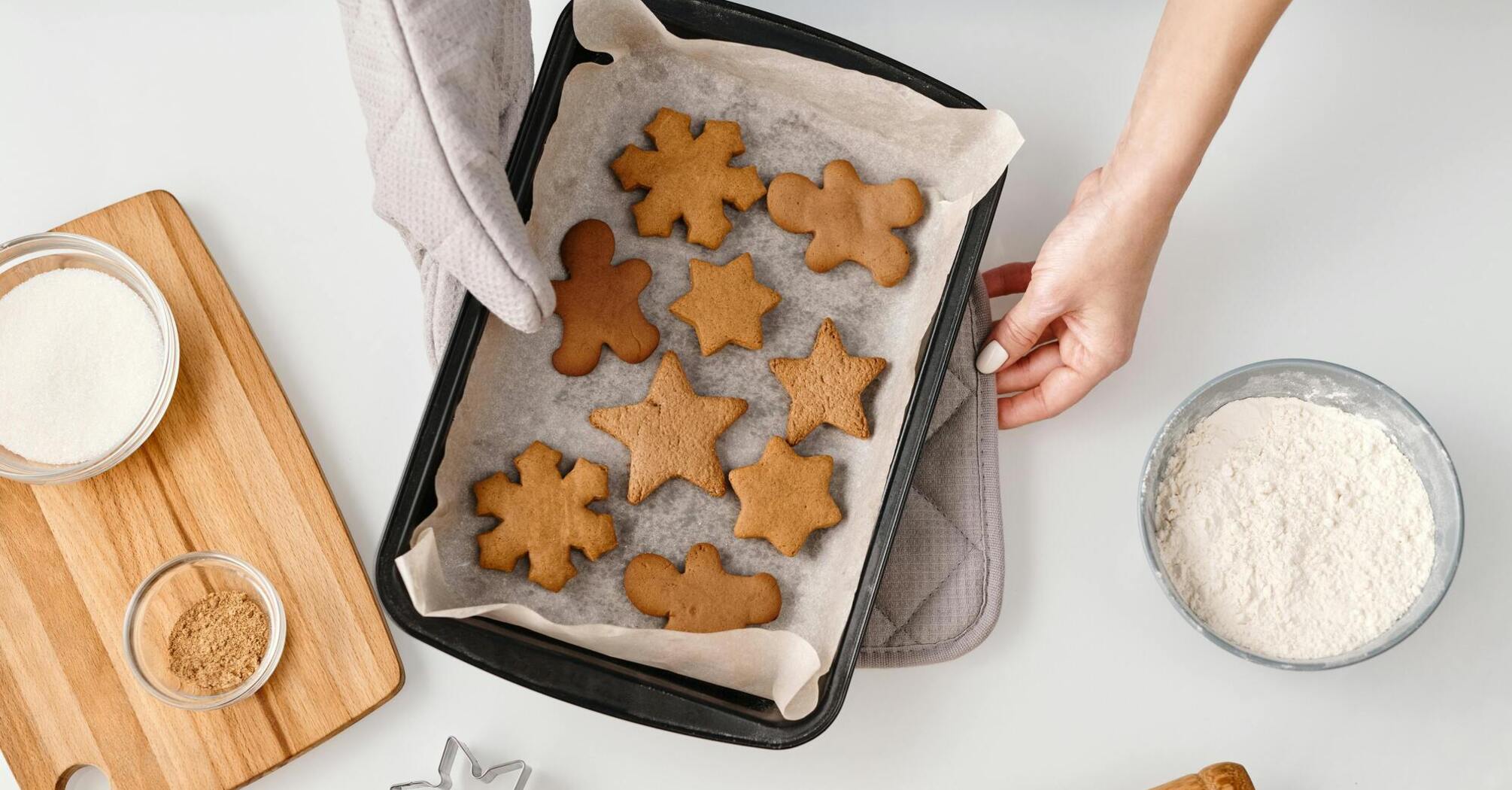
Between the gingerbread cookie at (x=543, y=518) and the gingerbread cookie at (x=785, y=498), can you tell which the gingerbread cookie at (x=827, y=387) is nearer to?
the gingerbread cookie at (x=785, y=498)

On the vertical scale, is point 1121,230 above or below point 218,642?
above

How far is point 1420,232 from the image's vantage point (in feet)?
3.67

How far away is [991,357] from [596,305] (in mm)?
417

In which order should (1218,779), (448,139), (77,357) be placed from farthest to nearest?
(77,357) → (1218,779) → (448,139)

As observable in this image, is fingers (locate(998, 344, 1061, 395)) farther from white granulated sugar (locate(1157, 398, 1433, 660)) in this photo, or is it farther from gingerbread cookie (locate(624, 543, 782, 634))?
gingerbread cookie (locate(624, 543, 782, 634))

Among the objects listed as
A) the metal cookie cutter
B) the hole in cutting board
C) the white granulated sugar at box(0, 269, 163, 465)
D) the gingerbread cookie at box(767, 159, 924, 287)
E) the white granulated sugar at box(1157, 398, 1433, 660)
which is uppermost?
the gingerbread cookie at box(767, 159, 924, 287)

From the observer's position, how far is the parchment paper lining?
3.09ft

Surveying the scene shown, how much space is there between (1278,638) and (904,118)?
659mm

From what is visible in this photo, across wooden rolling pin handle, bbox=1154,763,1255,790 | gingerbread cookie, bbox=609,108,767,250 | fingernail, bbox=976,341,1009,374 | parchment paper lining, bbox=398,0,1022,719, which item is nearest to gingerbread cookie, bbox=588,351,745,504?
parchment paper lining, bbox=398,0,1022,719

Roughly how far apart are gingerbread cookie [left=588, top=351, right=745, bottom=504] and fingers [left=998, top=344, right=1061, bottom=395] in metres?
0.31

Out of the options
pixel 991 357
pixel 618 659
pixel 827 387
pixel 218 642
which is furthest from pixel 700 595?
pixel 218 642

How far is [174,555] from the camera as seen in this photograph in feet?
3.28

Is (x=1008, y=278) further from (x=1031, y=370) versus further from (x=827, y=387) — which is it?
(x=827, y=387)

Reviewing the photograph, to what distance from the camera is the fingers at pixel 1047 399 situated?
1019 mm
